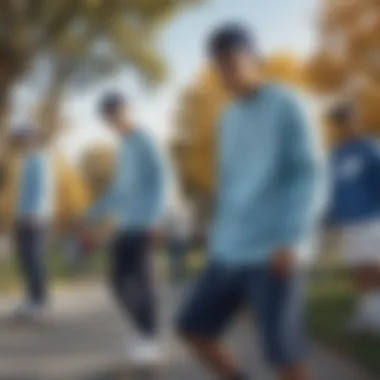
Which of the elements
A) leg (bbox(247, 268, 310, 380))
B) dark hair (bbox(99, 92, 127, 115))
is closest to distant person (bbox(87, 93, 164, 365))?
dark hair (bbox(99, 92, 127, 115))

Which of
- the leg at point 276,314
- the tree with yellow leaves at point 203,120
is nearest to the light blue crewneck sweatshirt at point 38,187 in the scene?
the tree with yellow leaves at point 203,120

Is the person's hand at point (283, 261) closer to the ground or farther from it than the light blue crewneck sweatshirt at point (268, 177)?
closer to the ground

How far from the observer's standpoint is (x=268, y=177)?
295cm

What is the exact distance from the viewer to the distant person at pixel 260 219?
2.92 meters

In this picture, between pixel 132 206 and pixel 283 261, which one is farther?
pixel 132 206

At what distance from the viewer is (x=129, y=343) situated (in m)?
3.42

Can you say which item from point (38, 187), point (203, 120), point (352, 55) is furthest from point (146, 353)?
point (352, 55)

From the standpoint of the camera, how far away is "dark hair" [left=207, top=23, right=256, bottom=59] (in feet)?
10.2

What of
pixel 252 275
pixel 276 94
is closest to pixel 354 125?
pixel 276 94

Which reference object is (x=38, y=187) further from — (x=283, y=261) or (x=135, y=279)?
(x=283, y=261)

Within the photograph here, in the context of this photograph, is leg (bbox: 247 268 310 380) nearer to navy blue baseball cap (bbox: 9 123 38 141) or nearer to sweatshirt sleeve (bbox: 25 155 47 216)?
sweatshirt sleeve (bbox: 25 155 47 216)

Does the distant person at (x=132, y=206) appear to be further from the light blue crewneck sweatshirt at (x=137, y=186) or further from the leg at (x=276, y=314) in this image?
the leg at (x=276, y=314)

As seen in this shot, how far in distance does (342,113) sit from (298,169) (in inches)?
19.6

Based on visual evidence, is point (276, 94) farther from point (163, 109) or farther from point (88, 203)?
point (88, 203)
